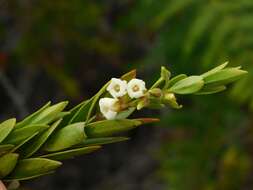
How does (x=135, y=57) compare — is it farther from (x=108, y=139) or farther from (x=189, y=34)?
(x=108, y=139)

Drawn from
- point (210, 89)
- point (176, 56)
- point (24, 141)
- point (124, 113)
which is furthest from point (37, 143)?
point (176, 56)

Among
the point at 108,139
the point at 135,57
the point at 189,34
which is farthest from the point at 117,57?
the point at 108,139

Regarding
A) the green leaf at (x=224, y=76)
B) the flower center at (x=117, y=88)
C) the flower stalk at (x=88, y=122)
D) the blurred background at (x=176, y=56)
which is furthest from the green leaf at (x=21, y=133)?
the blurred background at (x=176, y=56)

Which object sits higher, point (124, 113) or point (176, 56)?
point (124, 113)

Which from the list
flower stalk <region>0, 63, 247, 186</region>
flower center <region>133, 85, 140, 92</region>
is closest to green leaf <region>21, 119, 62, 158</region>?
flower stalk <region>0, 63, 247, 186</region>

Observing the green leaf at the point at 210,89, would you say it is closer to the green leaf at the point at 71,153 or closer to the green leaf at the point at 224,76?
the green leaf at the point at 224,76

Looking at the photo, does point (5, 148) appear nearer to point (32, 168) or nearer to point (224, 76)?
point (32, 168)
